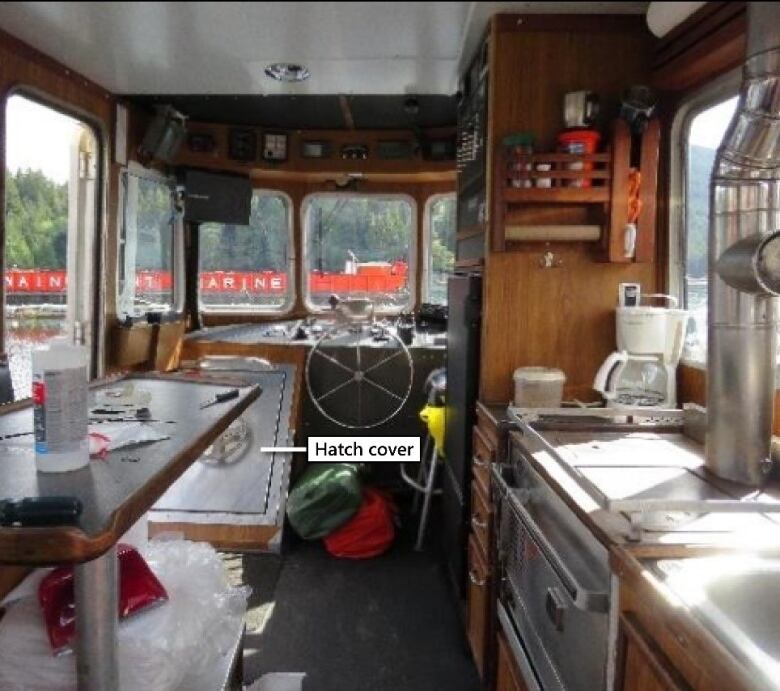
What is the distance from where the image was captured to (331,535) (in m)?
3.09

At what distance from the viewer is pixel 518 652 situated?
1.59 metres

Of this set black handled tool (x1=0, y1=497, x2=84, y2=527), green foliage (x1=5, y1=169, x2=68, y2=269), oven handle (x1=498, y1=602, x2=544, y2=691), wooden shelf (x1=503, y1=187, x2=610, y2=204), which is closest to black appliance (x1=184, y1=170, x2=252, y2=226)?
green foliage (x1=5, y1=169, x2=68, y2=269)

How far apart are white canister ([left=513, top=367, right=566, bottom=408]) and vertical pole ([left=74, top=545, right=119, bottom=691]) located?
54.9 inches

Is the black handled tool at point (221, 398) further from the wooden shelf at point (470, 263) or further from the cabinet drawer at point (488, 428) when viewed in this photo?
the wooden shelf at point (470, 263)

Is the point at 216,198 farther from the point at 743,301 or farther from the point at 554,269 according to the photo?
the point at 743,301

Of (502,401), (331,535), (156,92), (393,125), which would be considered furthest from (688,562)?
(393,125)

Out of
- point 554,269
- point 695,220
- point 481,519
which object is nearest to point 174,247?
point 554,269

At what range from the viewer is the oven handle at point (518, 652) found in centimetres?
145

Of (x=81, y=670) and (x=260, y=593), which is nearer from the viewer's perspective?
(x=81, y=670)

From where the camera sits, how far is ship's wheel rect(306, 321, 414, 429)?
3.61 m

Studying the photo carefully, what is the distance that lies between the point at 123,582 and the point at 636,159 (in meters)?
1.84

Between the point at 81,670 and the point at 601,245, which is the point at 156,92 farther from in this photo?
the point at 81,670

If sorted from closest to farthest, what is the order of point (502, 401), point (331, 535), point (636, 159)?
1. point (636, 159)
2. point (502, 401)
3. point (331, 535)

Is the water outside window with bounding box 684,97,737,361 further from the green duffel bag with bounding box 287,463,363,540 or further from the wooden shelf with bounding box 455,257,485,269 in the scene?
the green duffel bag with bounding box 287,463,363,540
